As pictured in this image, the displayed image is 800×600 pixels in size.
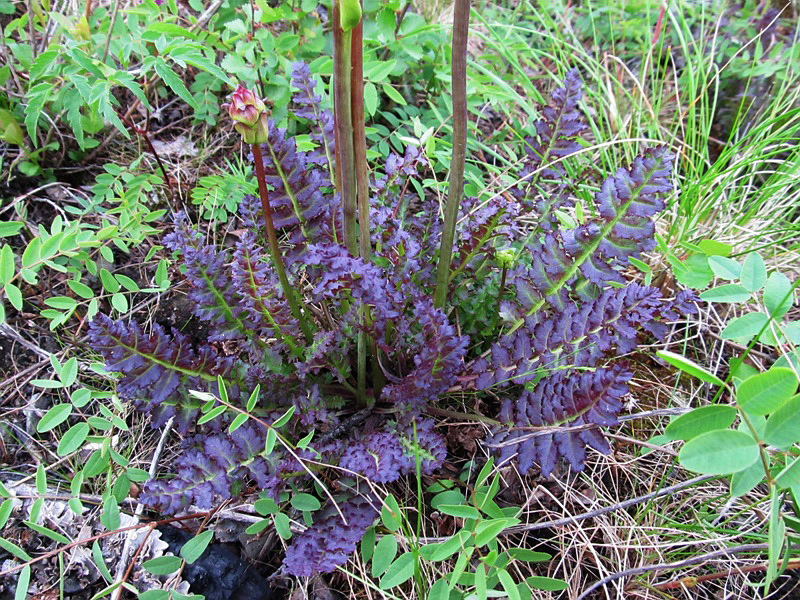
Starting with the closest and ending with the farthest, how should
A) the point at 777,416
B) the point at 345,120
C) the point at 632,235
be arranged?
1. the point at 777,416
2. the point at 345,120
3. the point at 632,235

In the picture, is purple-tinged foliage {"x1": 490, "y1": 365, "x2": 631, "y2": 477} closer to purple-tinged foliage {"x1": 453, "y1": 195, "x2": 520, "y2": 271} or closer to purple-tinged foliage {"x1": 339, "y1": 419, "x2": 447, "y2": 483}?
purple-tinged foliage {"x1": 339, "y1": 419, "x2": 447, "y2": 483}

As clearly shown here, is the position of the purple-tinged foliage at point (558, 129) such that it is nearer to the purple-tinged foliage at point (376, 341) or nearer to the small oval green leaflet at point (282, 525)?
the purple-tinged foliage at point (376, 341)

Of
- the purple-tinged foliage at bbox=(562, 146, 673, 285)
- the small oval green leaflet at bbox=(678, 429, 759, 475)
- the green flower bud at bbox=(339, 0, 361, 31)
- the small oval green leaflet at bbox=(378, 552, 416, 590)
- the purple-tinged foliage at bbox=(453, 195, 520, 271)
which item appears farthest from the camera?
the purple-tinged foliage at bbox=(453, 195, 520, 271)

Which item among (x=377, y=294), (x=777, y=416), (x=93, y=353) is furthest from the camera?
(x=93, y=353)

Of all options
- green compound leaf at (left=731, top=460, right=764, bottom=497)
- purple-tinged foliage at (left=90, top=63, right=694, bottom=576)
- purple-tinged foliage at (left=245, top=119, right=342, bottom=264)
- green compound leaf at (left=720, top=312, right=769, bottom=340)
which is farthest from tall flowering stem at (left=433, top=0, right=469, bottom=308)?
green compound leaf at (left=731, top=460, right=764, bottom=497)

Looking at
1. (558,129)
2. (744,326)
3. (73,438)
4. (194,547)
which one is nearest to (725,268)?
(744,326)

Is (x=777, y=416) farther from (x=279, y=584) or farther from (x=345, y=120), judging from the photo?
(x=279, y=584)

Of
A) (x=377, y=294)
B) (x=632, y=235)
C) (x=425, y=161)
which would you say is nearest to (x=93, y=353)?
(x=377, y=294)

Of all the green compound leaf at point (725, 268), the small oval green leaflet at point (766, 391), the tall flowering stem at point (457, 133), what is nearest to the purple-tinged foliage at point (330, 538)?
the tall flowering stem at point (457, 133)
